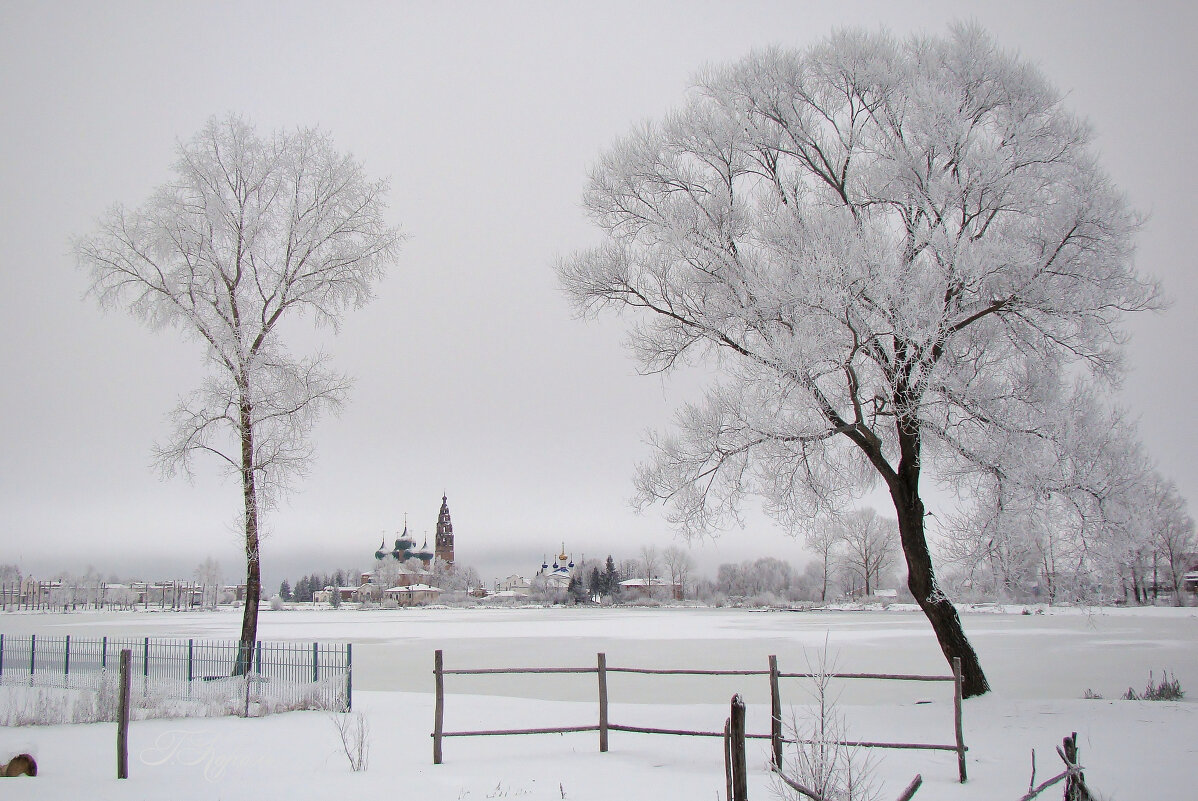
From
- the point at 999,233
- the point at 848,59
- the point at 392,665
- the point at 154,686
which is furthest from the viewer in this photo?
the point at 392,665

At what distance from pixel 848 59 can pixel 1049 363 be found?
21.7 ft

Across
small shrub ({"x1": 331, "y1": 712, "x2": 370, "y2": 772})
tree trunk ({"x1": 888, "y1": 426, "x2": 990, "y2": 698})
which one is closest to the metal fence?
small shrub ({"x1": 331, "y1": 712, "x2": 370, "y2": 772})

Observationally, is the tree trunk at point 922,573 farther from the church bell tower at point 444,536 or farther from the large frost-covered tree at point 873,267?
the church bell tower at point 444,536

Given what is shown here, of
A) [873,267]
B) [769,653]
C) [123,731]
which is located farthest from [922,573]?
[769,653]

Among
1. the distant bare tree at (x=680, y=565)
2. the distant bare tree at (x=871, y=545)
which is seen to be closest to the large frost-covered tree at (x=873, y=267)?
the distant bare tree at (x=871, y=545)

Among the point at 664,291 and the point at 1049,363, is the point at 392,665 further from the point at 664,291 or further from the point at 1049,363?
the point at 1049,363

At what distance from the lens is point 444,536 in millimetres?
181000

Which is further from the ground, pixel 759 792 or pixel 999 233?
pixel 999 233

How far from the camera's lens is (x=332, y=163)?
2053 centimetres

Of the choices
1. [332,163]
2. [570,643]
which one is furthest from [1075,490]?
[570,643]

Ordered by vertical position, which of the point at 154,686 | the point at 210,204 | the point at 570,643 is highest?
the point at 210,204

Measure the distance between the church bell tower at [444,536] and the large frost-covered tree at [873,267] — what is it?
17199cm

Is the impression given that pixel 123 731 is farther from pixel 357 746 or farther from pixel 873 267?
pixel 873 267

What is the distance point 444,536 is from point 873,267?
176m
